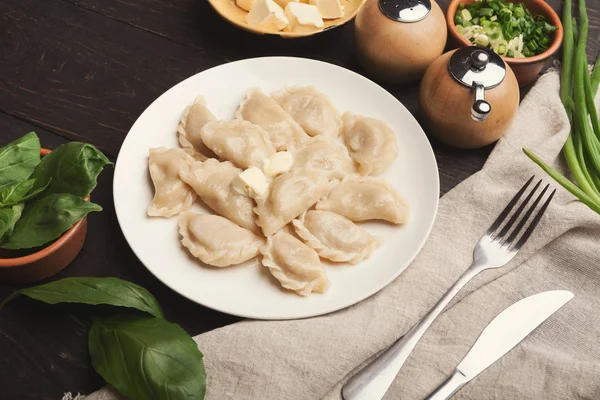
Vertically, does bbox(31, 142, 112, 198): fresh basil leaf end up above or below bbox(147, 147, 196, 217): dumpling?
above

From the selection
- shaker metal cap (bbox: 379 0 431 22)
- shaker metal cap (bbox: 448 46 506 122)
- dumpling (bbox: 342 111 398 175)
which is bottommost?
dumpling (bbox: 342 111 398 175)

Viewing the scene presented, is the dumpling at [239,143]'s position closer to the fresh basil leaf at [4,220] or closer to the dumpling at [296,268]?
the dumpling at [296,268]

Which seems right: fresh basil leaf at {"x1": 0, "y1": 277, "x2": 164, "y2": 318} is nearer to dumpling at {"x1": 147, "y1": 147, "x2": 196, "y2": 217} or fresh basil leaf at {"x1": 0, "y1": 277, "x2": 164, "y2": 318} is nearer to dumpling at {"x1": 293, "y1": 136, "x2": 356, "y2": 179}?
dumpling at {"x1": 147, "y1": 147, "x2": 196, "y2": 217}

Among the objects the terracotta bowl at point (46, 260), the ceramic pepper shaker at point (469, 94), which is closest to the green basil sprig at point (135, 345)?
the terracotta bowl at point (46, 260)

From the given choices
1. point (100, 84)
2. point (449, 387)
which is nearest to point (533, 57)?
point (449, 387)

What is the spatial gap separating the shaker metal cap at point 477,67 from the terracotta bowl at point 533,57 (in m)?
0.18

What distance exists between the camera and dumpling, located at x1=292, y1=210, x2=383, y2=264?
5.63ft

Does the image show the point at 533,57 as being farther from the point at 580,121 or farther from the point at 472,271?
the point at 472,271

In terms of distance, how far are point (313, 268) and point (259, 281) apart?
15 cm

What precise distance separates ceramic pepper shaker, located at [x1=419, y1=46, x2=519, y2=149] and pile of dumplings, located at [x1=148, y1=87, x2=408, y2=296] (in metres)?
0.19

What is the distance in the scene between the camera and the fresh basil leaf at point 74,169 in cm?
147

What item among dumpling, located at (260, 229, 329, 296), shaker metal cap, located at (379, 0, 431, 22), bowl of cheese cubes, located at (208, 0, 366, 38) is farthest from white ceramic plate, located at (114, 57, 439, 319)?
shaker metal cap, located at (379, 0, 431, 22)

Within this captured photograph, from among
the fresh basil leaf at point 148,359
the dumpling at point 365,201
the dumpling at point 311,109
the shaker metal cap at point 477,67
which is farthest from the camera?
the dumpling at point 311,109

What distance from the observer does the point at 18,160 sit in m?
1.47
